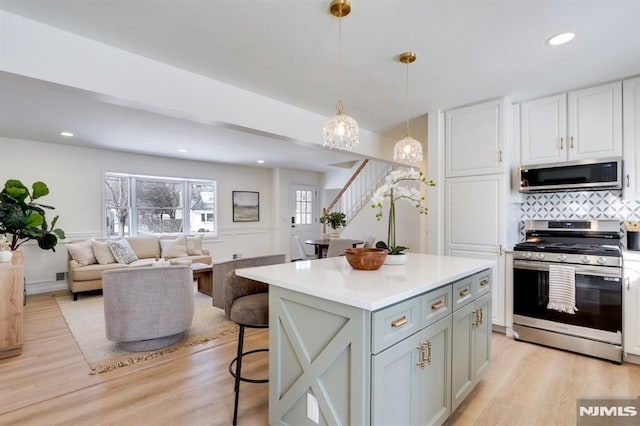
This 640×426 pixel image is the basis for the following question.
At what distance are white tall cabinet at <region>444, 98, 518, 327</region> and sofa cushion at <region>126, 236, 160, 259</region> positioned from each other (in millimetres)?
4923

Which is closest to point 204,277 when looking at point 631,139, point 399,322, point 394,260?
point 394,260

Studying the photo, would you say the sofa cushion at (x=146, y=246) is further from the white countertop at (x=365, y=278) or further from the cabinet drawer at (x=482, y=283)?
the cabinet drawer at (x=482, y=283)

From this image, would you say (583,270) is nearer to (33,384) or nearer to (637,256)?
(637,256)

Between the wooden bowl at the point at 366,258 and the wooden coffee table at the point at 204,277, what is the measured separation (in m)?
3.29

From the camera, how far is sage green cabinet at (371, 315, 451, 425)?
1.37 meters

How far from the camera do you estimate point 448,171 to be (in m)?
3.65

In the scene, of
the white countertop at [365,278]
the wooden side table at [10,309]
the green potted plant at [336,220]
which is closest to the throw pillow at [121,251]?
the wooden side table at [10,309]

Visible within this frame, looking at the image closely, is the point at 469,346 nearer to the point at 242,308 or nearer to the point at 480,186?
the point at 242,308

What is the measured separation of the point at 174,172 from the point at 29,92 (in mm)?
3511

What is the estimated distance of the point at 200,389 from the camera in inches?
90.2

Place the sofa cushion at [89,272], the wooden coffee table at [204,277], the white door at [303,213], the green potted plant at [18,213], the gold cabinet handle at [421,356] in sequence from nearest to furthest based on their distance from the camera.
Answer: the gold cabinet handle at [421,356] → the green potted plant at [18,213] → the sofa cushion at [89,272] → the wooden coffee table at [204,277] → the white door at [303,213]

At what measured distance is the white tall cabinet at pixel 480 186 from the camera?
327 centimetres

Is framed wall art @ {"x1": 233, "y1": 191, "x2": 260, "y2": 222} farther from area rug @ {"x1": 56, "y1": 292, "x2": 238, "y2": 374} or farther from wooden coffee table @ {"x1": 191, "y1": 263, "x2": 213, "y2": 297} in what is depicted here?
area rug @ {"x1": 56, "y1": 292, "x2": 238, "y2": 374}

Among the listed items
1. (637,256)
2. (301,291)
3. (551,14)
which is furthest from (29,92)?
(637,256)
